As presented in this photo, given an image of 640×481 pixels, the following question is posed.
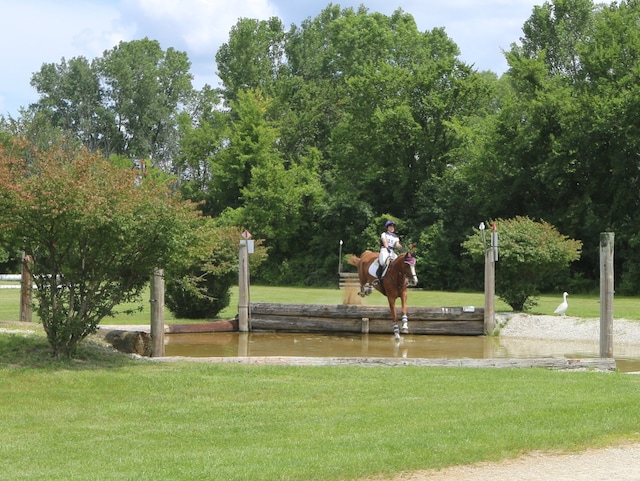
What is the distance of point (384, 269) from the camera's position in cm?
2336

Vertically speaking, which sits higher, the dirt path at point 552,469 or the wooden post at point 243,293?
the wooden post at point 243,293

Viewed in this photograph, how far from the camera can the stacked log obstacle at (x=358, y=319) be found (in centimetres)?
2439

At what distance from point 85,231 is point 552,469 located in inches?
327

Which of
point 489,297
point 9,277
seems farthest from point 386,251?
point 9,277

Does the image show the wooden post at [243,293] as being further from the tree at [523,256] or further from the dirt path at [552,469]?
the dirt path at [552,469]

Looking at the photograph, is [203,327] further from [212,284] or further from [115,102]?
[115,102]

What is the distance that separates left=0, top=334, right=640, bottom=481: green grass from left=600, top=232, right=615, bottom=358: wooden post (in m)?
1.98

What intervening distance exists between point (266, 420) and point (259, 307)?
1517 centimetres

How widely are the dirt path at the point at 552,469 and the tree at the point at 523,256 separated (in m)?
17.8

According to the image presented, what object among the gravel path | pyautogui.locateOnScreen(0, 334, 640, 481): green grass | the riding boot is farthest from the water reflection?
the gravel path

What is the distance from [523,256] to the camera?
26312 mm

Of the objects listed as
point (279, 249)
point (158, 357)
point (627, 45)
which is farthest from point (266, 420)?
point (279, 249)

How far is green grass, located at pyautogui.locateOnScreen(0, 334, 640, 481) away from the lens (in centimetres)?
838

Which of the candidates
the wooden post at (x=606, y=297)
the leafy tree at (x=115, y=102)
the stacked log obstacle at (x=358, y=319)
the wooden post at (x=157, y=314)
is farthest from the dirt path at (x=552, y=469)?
the leafy tree at (x=115, y=102)
